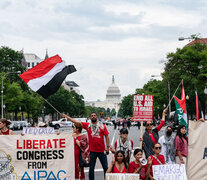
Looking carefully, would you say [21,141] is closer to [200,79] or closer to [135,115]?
[135,115]

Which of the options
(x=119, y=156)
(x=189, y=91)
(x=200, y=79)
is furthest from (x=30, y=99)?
(x=119, y=156)

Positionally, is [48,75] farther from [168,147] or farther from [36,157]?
[168,147]

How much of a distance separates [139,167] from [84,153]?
218cm

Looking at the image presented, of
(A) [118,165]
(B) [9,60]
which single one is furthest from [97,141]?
(B) [9,60]

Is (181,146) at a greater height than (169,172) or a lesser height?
greater

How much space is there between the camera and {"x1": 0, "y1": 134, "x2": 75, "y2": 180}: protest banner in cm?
990

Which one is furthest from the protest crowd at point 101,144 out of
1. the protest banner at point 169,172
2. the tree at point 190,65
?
the tree at point 190,65

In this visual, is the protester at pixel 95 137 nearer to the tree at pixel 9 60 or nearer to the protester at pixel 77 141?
the protester at pixel 77 141

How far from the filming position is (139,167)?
9.05m

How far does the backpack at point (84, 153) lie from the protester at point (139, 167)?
1.97 m

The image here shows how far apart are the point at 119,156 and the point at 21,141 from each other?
2.10 metres

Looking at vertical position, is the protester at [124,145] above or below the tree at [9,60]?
below

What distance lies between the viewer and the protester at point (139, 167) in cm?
907

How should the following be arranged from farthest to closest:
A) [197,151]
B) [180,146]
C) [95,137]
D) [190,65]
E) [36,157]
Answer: [190,65] → [95,137] → [180,146] → [197,151] → [36,157]
